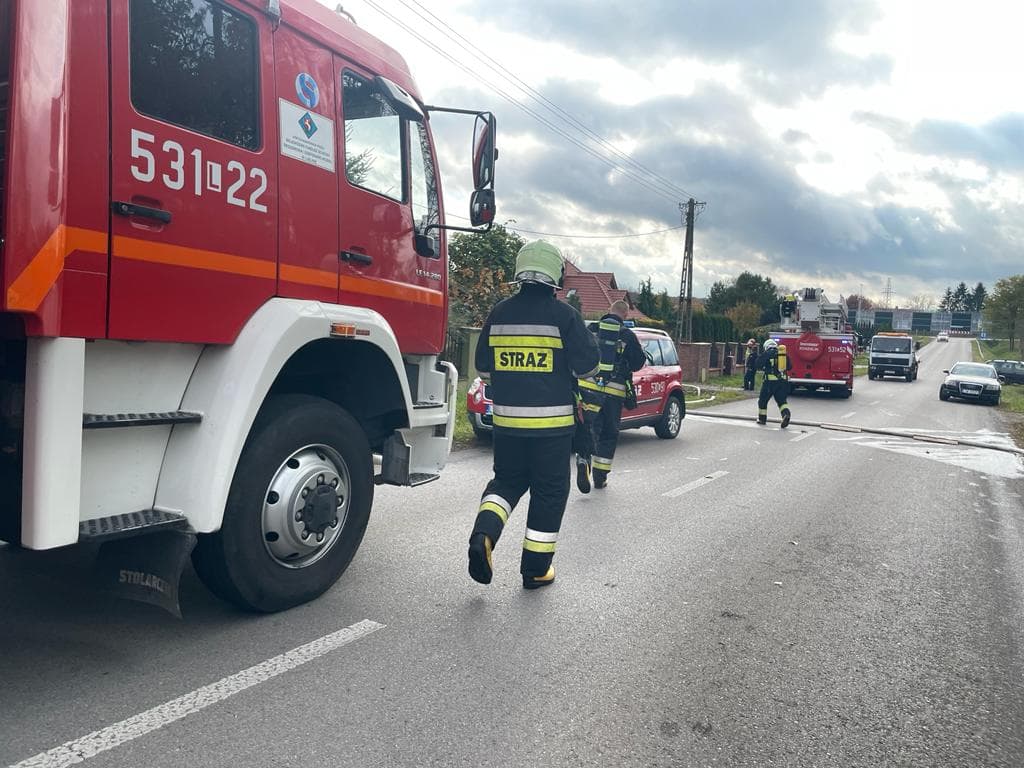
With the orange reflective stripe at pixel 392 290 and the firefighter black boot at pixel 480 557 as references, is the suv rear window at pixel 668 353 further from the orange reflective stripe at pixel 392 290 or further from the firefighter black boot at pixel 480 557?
the firefighter black boot at pixel 480 557

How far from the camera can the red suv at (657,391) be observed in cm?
1109

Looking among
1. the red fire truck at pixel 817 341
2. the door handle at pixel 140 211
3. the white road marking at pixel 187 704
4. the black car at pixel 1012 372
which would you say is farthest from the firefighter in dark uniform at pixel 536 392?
the black car at pixel 1012 372

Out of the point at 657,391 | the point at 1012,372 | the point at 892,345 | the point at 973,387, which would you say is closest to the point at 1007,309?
the point at 1012,372

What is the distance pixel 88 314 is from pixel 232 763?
1643 mm

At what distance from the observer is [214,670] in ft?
10.8

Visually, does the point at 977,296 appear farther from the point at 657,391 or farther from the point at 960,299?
the point at 657,391

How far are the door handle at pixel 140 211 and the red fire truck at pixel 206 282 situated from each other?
0.01 metres

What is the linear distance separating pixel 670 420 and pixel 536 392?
26.2 feet

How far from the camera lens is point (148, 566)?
130 inches

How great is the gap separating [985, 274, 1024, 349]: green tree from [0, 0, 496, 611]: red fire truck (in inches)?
A: 3389

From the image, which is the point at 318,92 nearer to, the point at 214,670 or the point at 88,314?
the point at 88,314

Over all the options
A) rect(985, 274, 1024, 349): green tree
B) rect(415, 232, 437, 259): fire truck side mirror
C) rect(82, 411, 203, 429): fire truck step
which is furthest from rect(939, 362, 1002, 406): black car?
rect(985, 274, 1024, 349): green tree

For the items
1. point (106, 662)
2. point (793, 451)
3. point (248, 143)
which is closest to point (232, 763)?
Result: point (106, 662)

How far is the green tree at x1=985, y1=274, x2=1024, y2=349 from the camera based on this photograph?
7731cm
